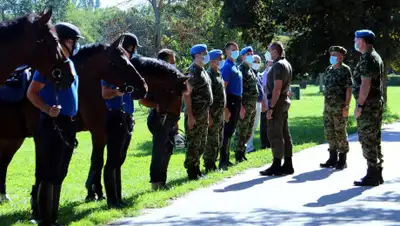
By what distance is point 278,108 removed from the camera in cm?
1131

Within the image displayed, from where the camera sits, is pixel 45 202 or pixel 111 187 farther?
pixel 111 187

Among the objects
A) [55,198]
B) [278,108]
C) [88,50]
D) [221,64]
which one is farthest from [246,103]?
[55,198]

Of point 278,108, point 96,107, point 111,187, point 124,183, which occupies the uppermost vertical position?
point 96,107

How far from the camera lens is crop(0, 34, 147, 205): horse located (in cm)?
775

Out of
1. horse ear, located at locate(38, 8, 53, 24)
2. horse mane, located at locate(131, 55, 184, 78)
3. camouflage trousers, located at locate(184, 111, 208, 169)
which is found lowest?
camouflage trousers, located at locate(184, 111, 208, 169)

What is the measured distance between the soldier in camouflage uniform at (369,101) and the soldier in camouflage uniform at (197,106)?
229 cm

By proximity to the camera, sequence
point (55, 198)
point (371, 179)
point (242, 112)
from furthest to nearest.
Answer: point (242, 112) < point (371, 179) < point (55, 198)

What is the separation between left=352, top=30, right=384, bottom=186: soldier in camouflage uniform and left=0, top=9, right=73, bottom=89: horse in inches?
202

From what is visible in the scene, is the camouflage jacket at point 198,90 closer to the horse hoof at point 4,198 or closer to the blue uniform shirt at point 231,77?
the blue uniform shirt at point 231,77

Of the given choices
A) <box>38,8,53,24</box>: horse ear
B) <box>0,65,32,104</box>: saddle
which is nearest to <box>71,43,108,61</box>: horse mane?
<box>0,65,32,104</box>: saddle

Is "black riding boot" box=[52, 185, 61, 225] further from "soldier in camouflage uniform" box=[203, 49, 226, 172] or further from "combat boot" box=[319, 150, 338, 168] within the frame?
"combat boot" box=[319, 150, 338, 168]

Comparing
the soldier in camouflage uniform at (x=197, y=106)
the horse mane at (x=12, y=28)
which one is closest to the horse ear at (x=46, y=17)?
the horse mane at (x=12, y=28)

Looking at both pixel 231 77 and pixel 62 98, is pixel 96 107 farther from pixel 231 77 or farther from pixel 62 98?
pixel 231 77

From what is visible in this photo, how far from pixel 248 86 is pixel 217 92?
2.08 meters
